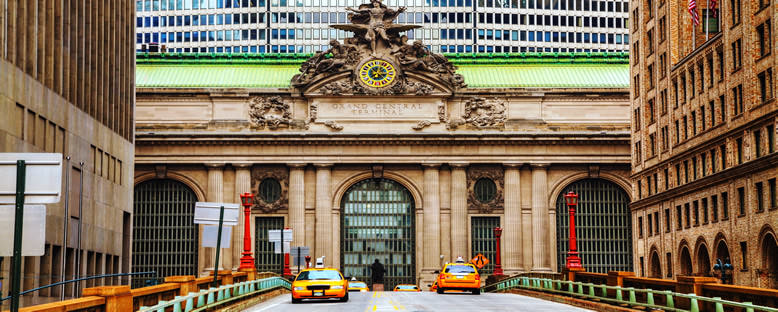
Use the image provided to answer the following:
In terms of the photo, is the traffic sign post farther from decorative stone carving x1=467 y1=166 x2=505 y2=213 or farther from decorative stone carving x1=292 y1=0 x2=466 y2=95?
decorative stone carving x1=467 y1=166 x2=505 y2=213

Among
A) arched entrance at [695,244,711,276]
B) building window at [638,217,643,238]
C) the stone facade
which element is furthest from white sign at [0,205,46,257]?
building window at [638,217,643,238]

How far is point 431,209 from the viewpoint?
271 ft

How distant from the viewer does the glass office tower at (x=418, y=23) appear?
142 m

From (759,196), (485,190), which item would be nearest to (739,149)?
(759,196)

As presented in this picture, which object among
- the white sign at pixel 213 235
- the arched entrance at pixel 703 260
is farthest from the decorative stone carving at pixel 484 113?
the white sign at pixel 213 235

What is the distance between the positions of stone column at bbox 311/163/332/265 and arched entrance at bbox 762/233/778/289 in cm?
3473

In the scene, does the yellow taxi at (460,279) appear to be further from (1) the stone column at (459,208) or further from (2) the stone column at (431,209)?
(1) the stone column at (459,208)

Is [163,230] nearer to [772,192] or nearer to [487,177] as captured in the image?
[487,177]

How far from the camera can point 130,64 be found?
68688 millimetres

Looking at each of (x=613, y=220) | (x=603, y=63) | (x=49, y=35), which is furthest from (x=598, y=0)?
(x=49, y=35)

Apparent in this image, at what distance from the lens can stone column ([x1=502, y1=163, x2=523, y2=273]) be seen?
8238cm

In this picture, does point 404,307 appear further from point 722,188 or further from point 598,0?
point 598,0

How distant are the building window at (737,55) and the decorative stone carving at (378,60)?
26.6 metres

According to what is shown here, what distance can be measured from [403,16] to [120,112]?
7904 centimetres
